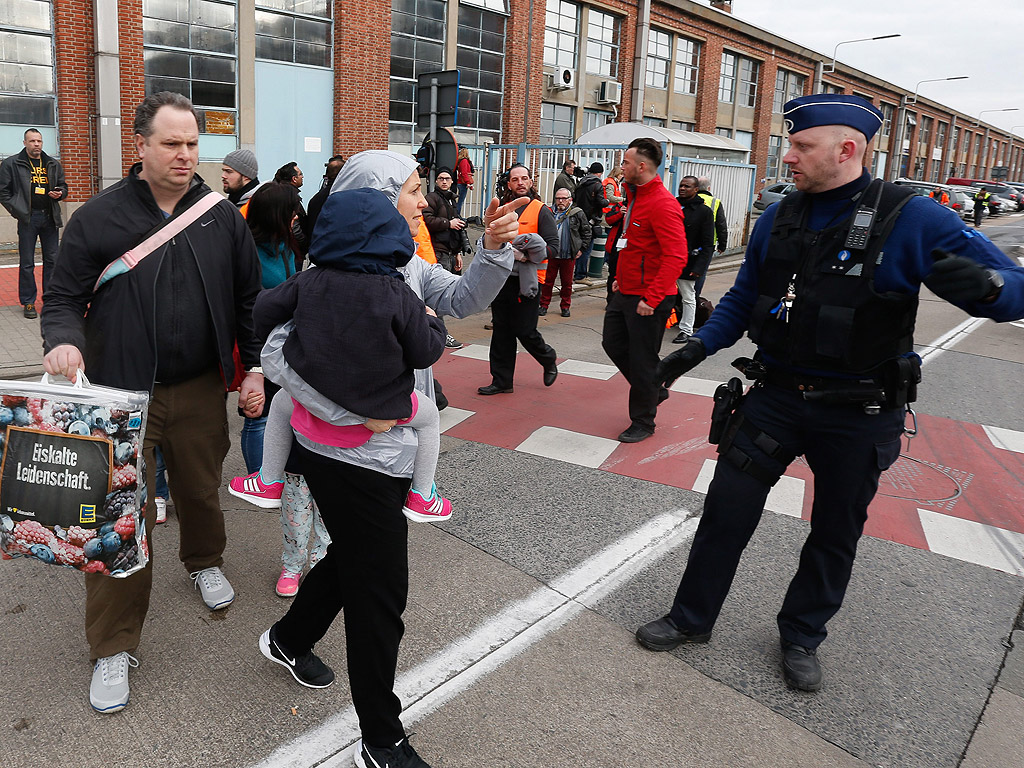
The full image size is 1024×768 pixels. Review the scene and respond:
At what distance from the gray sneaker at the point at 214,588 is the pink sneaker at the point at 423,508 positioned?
139 centimetres

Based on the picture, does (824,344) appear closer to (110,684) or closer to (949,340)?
(110,684)

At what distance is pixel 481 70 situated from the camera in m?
21.8

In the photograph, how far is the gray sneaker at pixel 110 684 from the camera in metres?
2.70

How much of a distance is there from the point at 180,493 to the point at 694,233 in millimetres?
7273

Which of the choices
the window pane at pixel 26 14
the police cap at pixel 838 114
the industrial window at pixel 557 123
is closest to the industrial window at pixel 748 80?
the industrial window at pixel 557 123

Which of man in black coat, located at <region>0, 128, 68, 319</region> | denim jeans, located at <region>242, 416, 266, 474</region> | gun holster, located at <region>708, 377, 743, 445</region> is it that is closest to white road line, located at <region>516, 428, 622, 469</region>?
denim jeans, located at <region>242, 416, 266, 474</region>

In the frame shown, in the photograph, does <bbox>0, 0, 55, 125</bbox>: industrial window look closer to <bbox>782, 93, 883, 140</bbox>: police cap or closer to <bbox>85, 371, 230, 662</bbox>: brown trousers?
<bbox>85, 371, 230, 662</bbox>: brown trousers

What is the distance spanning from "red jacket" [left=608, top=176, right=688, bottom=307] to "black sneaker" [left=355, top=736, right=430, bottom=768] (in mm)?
3853

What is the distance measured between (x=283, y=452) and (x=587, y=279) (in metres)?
12.2

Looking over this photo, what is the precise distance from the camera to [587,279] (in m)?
14.5

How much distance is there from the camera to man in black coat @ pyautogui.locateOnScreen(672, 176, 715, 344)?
9141mm

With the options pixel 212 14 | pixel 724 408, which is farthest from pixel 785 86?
pixel 724 408

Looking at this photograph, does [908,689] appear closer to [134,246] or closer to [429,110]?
[134,246]

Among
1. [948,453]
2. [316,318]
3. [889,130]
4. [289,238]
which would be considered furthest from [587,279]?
[889,130]
